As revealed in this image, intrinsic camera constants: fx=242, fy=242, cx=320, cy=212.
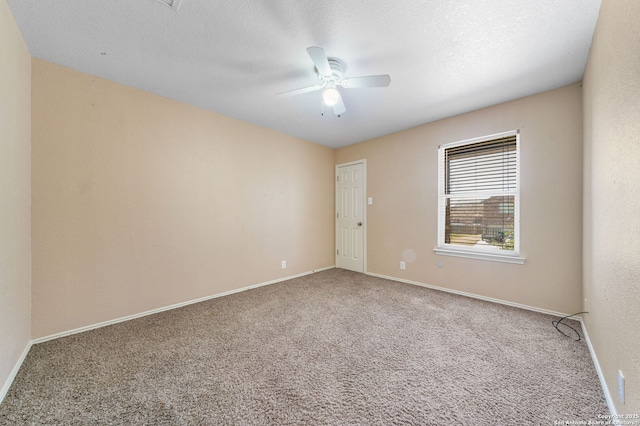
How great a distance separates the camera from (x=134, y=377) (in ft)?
5.27

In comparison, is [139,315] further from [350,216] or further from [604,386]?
[604,386]

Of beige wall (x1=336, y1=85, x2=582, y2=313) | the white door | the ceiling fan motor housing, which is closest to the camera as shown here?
the ceiling fan motor housing

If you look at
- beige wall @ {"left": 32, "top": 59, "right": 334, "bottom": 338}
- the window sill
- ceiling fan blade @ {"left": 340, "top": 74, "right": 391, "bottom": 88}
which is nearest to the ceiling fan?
ceiling fan blade @ {"left": 340, "top": 74, "right": 391, "bottom": 88}

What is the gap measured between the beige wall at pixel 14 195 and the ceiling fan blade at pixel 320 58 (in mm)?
1866

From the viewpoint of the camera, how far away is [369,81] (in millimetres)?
2023

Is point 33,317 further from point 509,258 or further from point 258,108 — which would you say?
point 509,258

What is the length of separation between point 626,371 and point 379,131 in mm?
3446

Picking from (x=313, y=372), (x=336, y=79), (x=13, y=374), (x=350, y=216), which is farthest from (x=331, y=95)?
(x=13, y=374)

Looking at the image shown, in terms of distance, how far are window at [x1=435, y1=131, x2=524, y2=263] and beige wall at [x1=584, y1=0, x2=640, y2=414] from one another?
2.98ft

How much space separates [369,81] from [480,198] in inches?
85.6

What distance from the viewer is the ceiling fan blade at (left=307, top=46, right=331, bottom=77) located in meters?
1.66

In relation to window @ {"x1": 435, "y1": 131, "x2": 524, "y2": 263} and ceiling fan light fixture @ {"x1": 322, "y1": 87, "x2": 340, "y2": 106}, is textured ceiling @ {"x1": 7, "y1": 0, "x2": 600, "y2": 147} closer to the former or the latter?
ceiling fan light fixture @ {"x1": 322, "y1": 87, "x2": 340, "y2": 106}

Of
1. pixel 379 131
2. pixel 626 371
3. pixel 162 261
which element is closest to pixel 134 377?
pixel 162 261

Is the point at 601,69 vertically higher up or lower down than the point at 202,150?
higher up
